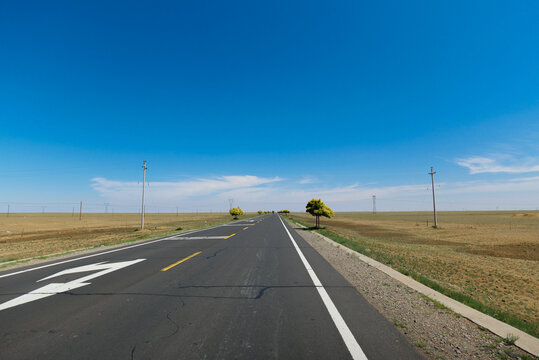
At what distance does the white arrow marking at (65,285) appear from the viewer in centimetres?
499

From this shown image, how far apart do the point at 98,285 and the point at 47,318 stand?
1971mm

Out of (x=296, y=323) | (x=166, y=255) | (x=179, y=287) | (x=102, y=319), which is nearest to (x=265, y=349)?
(x=296, y=323)

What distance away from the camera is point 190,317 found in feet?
13.7

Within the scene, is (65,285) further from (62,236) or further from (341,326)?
(62,236)

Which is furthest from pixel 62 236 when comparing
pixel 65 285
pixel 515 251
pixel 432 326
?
pixel 515 251

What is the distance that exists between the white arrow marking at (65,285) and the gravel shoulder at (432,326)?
6.67 metres

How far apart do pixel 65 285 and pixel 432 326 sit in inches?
301

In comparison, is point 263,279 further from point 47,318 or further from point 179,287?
point 47,318

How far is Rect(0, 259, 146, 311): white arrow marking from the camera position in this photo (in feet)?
16.4

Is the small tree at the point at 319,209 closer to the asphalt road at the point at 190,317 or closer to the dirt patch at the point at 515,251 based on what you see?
the dirt patch at the point at 515,251

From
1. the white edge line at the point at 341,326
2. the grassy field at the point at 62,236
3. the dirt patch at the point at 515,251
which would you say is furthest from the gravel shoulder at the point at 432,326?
the dirt patch at the point at 515,251

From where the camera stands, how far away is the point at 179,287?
5883 millimetres

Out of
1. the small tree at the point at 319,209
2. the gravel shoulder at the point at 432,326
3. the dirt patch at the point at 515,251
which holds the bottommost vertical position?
the dirt patch at the point at 515,251

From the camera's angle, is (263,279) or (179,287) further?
(263,279)
